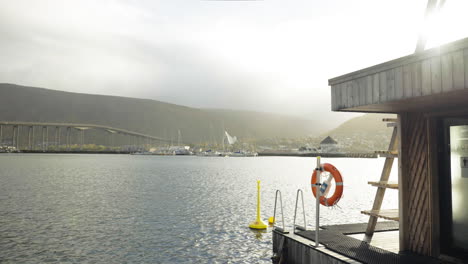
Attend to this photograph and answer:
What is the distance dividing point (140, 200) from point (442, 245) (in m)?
25.7

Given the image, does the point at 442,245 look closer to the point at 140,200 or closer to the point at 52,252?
the point at 52,252

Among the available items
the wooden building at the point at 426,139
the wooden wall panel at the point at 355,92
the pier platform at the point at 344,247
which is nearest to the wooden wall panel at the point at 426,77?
the wooden building at the point at 426,139

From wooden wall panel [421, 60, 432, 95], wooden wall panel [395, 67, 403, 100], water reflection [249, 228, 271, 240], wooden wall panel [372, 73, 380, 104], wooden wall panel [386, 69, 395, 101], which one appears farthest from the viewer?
water reflection [249, 228, 271, 240]

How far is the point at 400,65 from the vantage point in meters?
6.80

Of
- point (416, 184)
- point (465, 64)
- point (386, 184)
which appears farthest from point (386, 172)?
point (465, 64)

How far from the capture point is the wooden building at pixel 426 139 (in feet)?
21.1

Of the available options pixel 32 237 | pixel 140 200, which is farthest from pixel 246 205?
pixel 32 237

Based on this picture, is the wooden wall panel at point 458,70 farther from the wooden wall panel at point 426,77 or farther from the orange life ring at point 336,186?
the orange life ring at point 336,186

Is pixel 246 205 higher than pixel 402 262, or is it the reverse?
pixel 402 262

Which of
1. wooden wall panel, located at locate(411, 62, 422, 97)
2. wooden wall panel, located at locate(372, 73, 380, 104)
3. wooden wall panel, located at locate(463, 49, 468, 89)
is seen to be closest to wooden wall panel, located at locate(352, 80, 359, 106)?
wooden wall panel, located at locate(372, 73, 380, 104)

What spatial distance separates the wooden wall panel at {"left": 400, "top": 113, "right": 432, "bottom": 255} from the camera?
7.96 m

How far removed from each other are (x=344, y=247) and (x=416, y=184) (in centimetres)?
219

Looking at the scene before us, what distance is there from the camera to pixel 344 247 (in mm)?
8883

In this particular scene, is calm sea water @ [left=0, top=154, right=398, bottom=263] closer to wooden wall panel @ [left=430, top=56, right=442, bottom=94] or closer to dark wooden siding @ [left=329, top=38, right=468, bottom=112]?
dark wooden siding @ [left=329, top=38, right=468, bottom=112]
